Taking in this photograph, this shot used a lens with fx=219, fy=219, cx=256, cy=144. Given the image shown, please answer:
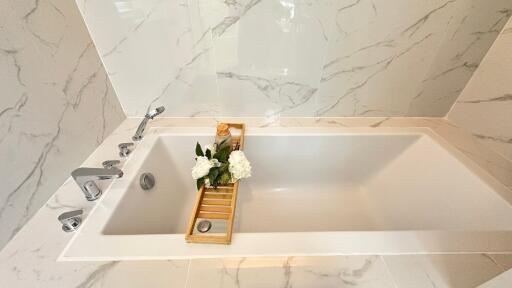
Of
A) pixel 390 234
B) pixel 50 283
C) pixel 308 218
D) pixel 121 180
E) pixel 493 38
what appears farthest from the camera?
pixel 308 218

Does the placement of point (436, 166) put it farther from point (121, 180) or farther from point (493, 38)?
point (121, 180)

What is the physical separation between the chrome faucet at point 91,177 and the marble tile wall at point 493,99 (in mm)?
1580

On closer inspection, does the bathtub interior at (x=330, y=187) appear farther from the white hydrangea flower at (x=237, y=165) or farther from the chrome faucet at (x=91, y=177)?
the white hydrangea flower at (x=237, y=165)

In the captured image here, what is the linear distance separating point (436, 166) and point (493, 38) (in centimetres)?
64

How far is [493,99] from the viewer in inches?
39.7

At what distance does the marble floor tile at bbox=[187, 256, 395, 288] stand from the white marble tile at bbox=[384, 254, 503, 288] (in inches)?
1.7

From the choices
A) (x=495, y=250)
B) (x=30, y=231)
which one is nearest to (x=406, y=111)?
(x=495, y=250)

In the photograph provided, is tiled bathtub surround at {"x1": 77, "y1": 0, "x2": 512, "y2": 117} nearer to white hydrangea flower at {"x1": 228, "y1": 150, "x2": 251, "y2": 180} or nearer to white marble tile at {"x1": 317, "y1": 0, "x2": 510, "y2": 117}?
white marble tile at {"x1": 317, "y1": 0, "x2": 510, "y2": 117}

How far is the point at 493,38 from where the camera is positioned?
3.34 feet

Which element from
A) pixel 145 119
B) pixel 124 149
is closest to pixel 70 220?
pixel 124 149

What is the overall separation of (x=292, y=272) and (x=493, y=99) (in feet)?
3.98

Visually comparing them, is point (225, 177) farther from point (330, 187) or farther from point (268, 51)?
point (330, 187)

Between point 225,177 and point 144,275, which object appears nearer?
point 144,275

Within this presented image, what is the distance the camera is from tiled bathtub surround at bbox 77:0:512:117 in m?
0.94
